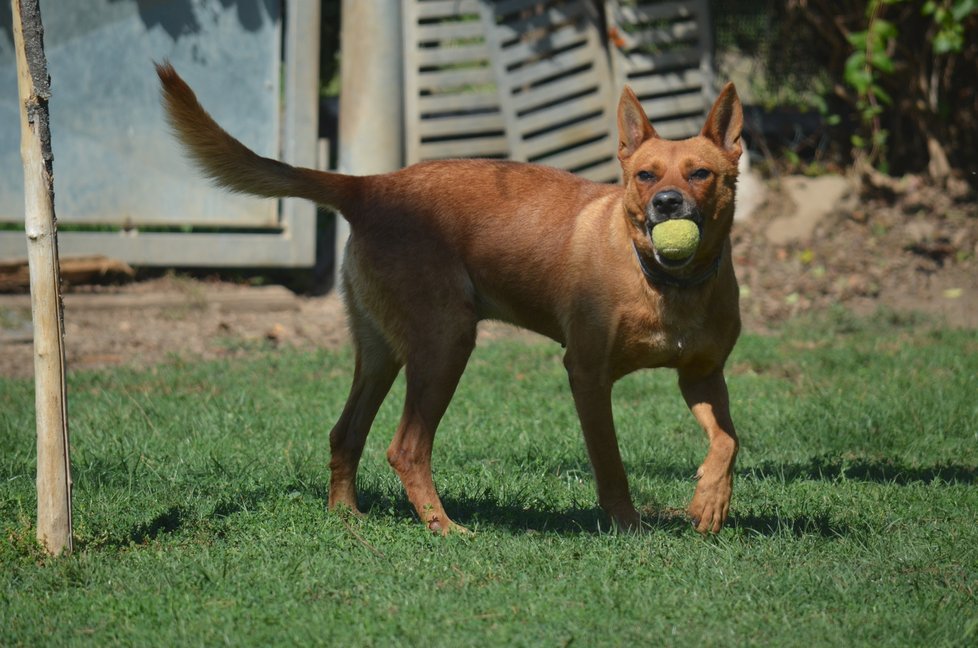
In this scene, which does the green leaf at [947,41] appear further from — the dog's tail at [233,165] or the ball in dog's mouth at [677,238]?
the dog's tail at [233,165]

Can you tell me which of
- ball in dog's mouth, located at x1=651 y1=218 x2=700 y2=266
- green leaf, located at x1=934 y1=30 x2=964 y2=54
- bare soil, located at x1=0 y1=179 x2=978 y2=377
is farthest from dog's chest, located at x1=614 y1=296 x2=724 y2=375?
green leaf, located at x1=934 y1=30 x2=964 y2=54

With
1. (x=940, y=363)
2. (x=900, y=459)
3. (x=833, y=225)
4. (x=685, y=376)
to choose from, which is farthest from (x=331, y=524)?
(x=833, y=225)

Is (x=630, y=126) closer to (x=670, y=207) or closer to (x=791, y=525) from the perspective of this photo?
(x=670, y=207)

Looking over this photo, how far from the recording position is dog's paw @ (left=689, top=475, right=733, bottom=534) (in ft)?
14.7

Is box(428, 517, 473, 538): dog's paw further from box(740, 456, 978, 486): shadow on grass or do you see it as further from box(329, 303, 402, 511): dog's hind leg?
box(740, 456, 978, 486): shadow on grass

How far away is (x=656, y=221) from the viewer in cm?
439

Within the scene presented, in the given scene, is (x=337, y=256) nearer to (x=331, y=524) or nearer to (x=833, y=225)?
(x=833, y=225)

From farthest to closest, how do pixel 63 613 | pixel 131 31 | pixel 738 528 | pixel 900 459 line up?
pixel 131 31 < pixel 900 459 < pixel 738 528 < pixel 63 613

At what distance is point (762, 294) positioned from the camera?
32.3 ft

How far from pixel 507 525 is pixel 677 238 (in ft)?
4.42

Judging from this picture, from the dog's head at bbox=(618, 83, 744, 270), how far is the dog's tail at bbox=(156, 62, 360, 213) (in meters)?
1.23

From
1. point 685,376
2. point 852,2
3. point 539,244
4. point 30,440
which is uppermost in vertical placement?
point 852,2

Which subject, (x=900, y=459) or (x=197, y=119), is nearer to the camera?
(x=197, y=119)

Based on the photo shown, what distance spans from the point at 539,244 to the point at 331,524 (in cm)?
142
